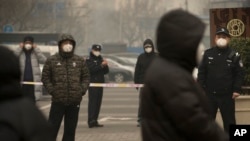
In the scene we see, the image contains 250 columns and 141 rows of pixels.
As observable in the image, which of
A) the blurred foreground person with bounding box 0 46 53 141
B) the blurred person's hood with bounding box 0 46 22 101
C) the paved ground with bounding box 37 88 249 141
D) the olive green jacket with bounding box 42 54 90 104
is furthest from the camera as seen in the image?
the paved ground with bounding box 37 88 249 141

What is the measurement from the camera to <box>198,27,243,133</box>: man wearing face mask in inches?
412

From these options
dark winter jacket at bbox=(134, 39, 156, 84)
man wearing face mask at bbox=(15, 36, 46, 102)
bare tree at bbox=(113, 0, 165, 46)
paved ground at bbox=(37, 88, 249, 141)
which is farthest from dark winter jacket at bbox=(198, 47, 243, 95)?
bare tree at bbox=(113, 0, 165, 46)

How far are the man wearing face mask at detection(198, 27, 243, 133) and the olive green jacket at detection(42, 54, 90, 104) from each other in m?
1.68

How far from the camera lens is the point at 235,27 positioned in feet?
43.2

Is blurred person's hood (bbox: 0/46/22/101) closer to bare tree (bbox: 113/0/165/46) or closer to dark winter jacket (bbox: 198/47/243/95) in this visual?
dark winter jacket (bbox: 198/47/243/95)

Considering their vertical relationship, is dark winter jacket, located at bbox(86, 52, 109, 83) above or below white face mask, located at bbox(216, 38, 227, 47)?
below

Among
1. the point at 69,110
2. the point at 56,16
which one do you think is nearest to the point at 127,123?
the point at 69,110

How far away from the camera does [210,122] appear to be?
429 centimetres

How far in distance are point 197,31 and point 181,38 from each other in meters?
0.11

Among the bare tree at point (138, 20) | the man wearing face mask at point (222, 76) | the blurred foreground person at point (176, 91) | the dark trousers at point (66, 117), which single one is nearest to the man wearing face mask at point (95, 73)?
the dark trousers at point (66, 117)

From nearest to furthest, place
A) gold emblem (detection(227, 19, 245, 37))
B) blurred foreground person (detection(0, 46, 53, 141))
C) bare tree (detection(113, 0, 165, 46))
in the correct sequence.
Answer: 1. blurred foreground person (detection(0, 46, 53, 141))
2. gold emblem (detection(227, 19, 245, 37))
3. bare tree (detection(113, 0, 165, 46))

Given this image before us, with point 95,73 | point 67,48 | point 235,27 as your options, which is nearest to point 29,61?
point 95,73

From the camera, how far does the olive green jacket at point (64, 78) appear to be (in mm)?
10430

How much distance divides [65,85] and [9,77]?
22.3 feet
